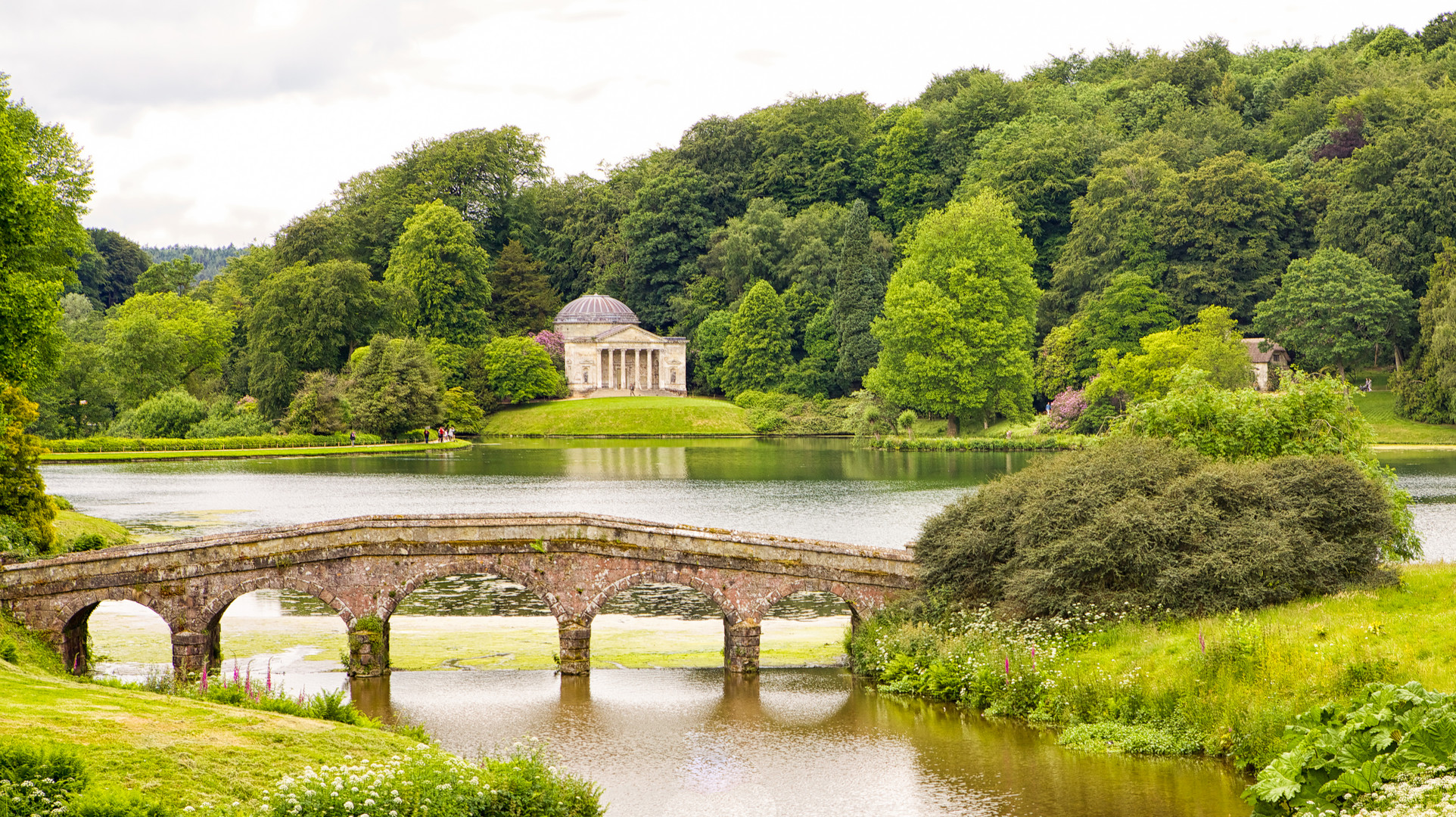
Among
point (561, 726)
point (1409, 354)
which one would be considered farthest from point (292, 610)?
point (1409, 354)

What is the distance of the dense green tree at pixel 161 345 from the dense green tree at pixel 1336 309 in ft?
261

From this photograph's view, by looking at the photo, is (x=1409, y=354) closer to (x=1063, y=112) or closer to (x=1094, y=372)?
(x=1094, y=372)

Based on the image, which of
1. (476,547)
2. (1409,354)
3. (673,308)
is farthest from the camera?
(673,308)

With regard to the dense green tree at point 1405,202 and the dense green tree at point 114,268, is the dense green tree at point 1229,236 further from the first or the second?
the dense green tree at point 114,268

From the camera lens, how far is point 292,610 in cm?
3422

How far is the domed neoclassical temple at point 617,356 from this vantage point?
120 meters

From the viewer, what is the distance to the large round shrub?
22453 millimetres

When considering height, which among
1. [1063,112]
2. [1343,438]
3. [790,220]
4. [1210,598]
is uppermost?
[1063,112]

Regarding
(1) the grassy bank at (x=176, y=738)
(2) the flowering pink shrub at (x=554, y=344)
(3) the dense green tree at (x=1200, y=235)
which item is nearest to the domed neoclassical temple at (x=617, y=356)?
(2) the flowering pink shrub at (x=554, y=344)

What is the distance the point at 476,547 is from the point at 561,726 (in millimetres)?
5235

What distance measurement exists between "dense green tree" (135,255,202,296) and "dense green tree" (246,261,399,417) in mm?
38698

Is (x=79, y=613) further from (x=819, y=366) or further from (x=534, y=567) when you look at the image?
(x=819, y=366)

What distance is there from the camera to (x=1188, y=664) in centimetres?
2020

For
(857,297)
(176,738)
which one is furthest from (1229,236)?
(176,738)
